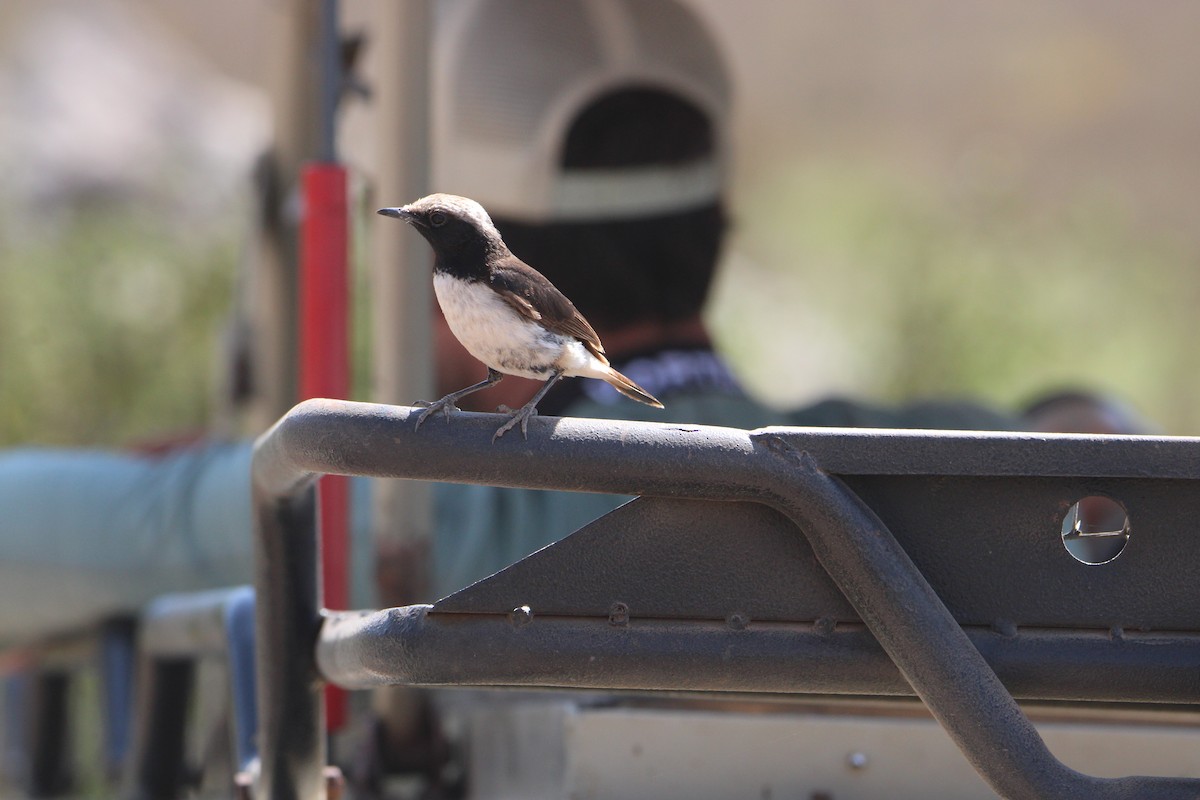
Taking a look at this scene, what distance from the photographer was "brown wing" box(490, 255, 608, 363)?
1.64 metres

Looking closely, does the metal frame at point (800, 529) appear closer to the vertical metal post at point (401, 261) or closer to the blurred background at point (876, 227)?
the vertical metal post at point (401, 261)

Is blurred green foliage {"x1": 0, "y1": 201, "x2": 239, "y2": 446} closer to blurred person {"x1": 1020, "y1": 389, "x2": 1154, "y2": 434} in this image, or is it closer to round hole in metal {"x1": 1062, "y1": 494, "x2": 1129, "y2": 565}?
blurred person {"x1": 1020, "y1": 389, "x2": 1154, "y2": 434}

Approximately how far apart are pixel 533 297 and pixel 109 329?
247 inches

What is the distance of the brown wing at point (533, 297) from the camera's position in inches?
64.6

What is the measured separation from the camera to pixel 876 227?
9.37 meters

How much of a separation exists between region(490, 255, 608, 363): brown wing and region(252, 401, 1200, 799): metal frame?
13.7 inches

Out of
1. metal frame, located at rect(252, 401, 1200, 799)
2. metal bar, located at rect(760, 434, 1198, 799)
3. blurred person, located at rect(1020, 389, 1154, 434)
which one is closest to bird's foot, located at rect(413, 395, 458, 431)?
metal frame, located at rect(252, 401, 1200, 799)

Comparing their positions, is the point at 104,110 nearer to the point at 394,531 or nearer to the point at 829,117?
the point at 829,117

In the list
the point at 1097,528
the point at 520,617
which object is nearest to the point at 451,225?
the point at 520,617

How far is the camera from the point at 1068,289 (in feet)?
30.5

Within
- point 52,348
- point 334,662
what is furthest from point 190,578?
point 52,348

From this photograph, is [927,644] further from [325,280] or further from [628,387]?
[325,280]

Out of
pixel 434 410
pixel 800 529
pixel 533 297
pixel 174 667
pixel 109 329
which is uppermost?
pixel 109 329

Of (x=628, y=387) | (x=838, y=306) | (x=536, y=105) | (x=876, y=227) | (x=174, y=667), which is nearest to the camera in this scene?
(x=628, y=387)
